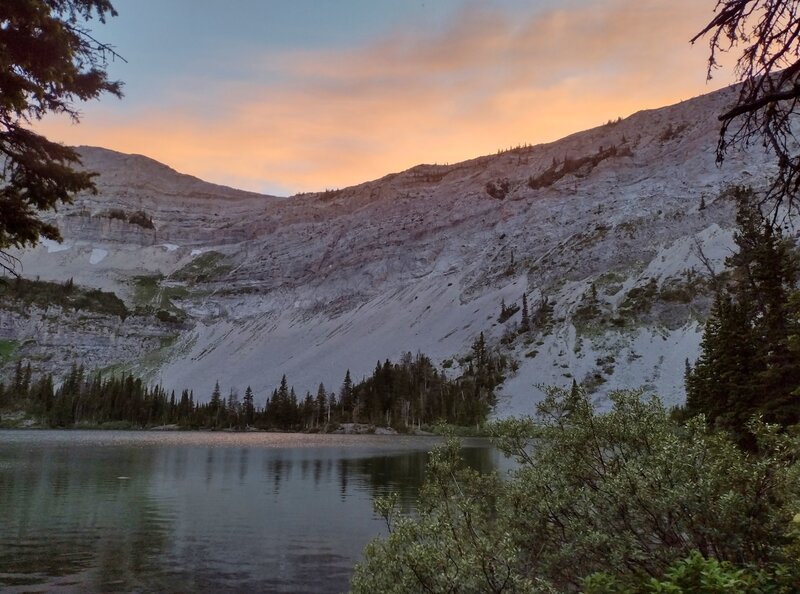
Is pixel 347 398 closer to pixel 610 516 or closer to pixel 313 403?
pixel 313 403

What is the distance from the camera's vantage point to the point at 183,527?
1201 inches

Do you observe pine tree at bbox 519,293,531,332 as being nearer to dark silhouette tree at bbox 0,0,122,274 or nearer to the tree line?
the tree line

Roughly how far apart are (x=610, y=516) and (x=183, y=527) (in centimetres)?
2724

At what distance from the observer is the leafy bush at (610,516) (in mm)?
9219

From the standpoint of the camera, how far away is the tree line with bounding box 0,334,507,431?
546ft

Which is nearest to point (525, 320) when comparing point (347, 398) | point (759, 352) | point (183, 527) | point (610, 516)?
point (347, 398)

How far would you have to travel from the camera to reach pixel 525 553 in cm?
1279

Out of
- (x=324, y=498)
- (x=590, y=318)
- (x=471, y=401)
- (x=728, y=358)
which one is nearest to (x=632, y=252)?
(x=590, y=318)

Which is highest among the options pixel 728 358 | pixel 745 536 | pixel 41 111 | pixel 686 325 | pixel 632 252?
pixel 632 252

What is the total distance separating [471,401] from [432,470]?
14530 centimetres

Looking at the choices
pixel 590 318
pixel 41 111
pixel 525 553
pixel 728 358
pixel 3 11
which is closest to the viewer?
pixel 3 11

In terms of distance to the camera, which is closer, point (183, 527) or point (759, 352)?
point (183, 527)

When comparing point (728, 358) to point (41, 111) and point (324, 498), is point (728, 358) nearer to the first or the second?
point (324, 498)

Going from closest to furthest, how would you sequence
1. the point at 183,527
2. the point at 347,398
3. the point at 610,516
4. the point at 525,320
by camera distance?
the point at 610,516, the point at 183,527, the point at 525,320, the point at 347,398
